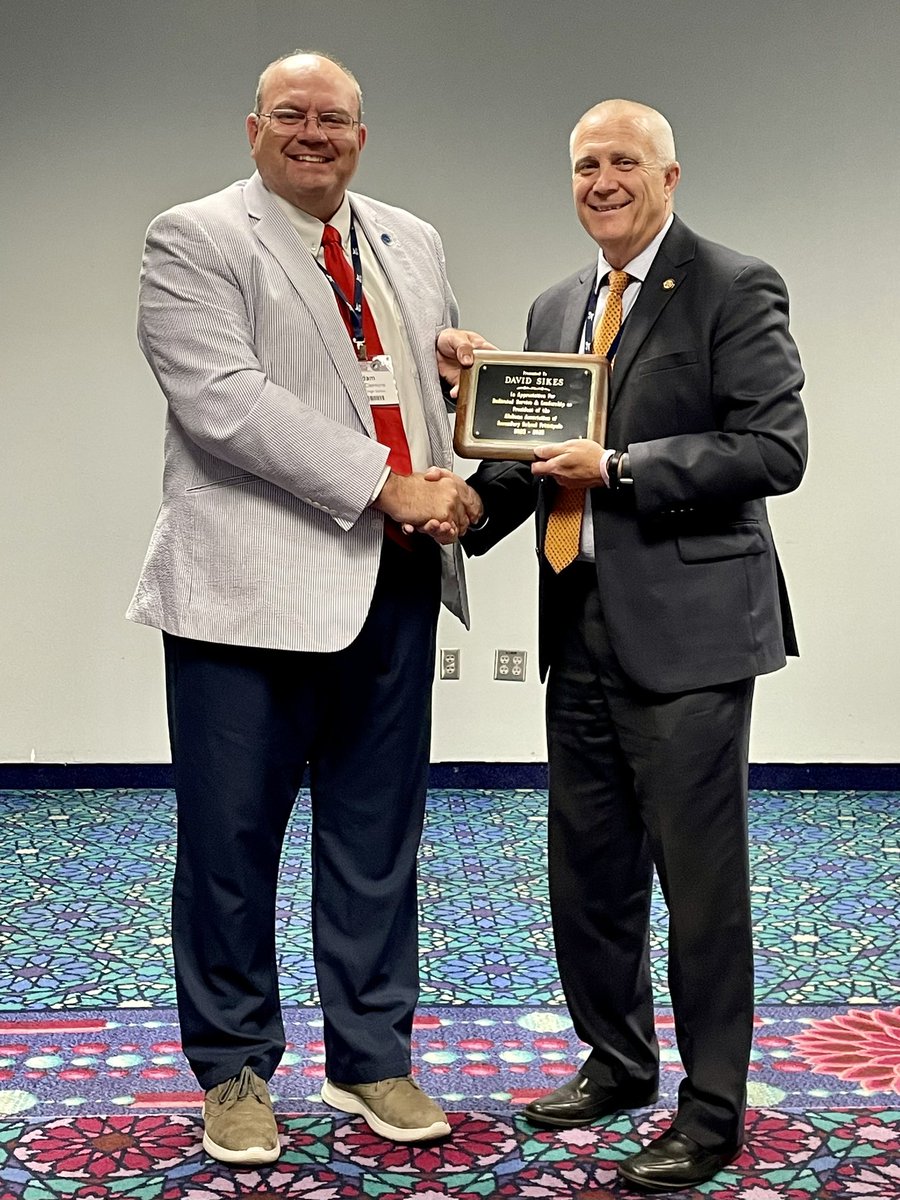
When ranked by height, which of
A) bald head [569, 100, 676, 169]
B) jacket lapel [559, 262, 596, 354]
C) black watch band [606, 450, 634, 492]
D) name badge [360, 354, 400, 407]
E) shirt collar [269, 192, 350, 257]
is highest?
bald head [569, 100, 676, 169]

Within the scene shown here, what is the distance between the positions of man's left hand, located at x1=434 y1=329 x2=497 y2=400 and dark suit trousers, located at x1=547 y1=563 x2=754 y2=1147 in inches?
16.9

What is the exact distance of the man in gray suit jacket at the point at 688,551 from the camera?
237cm

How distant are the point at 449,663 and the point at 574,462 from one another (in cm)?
306

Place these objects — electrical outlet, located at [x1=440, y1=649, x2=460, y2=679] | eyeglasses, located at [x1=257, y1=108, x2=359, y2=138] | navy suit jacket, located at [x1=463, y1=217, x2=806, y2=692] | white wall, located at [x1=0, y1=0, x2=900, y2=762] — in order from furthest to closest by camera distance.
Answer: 1. electrical outlet, located at [x1=440, y1=649, x2=460, y2=679]
2. white wall, located at [x1=0, y1=0, x2=900, y2=762]
3. eyeglasses, located at [x1=257, y1=108, x2=359, y2=138]
4. navy suit jacket, located at [x1=463, y1=217, x2=806, y2=692]

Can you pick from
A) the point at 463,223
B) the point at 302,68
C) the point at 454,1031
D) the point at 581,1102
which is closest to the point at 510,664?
the point at 463,223

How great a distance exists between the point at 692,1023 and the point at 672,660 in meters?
0.62

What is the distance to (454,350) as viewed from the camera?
2637mm

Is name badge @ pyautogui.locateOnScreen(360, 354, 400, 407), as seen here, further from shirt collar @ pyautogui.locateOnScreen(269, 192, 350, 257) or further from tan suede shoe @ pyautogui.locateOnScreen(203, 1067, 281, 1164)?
→ tan suede shoe @ pyautogui.locateOnScreen(203, 1067, 281, 1164)

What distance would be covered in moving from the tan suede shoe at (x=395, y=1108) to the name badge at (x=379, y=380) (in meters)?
1.25

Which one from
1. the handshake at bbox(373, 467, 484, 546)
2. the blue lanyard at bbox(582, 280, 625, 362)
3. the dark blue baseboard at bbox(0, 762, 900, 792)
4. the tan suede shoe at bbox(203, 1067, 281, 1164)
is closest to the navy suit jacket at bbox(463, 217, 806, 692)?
the blue lanyard at bbox(582, 280, 625, 362)

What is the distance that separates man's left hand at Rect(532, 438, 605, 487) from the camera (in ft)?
7.90

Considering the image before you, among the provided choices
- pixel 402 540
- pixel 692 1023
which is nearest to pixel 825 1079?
pixel 692 1023

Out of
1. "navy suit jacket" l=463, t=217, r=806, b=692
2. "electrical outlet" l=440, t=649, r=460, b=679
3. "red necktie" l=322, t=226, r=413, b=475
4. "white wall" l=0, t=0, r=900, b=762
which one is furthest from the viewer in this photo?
"electrical outlet" l=440, t=649, r=460, b=679

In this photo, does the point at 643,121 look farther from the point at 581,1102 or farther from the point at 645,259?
the point at 581,1102
